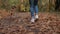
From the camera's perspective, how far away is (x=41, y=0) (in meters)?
9.05

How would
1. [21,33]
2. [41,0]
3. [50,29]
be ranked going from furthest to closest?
[41,0] < [50,29] < [21,33]

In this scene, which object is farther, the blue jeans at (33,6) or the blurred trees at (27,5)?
the blurred trees at (27,5)

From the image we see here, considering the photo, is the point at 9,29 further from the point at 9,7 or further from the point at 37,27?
the point at 9,7

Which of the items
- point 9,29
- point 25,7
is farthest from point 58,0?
point 9,29

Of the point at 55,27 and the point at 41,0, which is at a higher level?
the point at 41,0

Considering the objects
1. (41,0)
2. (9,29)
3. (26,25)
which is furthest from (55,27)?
(41,0)

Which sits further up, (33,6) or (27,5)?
(33,6)

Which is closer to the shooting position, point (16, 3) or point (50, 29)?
point (50, 29)

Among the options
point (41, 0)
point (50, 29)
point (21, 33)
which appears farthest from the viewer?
point (41, 0)

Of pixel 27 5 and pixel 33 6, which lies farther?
pixel 27 5

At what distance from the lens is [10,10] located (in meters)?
9.38

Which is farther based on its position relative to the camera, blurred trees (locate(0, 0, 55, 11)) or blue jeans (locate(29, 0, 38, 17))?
blurred trees (locate(0, 0, 55, 11))

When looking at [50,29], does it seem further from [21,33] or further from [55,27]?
[21,33]

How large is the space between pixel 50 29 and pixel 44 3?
396 centimetres
